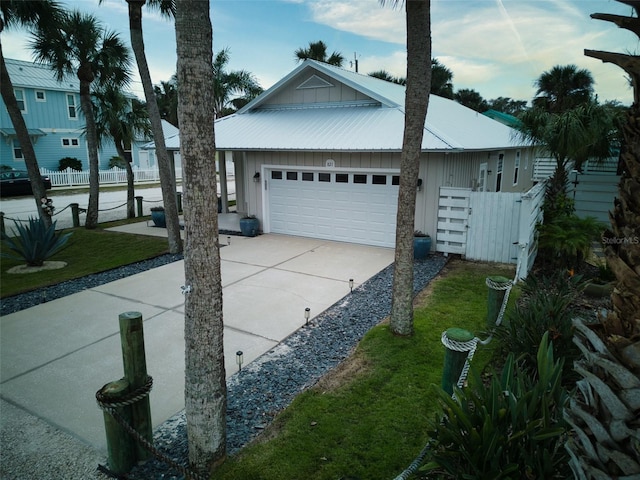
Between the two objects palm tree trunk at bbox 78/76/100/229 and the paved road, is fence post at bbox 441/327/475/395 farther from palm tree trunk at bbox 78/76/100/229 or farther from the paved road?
the paved road

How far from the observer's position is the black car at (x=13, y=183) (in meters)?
22.3

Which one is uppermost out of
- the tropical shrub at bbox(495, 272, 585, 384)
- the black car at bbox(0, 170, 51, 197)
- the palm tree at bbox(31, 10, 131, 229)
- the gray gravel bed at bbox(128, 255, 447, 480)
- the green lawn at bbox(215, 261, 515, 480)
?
the palm tree at bbox(31, 10, 131, 229)

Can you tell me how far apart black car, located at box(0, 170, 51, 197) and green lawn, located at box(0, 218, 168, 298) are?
38.7ft

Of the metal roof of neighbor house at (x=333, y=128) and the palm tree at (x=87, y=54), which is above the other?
the palm tree at (x=87, y=54)

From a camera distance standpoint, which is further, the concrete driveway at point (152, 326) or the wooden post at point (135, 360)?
the concrete driveway at point (152, 326)

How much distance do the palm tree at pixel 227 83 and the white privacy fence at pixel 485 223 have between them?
2115 centimetres

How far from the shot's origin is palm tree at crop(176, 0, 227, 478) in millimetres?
3021

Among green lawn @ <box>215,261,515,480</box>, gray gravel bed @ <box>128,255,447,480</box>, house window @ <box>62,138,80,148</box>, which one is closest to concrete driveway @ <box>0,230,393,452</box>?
gray gravel bed @ <box>128,255,447,480</box>

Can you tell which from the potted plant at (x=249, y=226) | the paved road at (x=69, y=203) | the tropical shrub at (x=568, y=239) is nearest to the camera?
the tropical shrub at (x=568, y=239)

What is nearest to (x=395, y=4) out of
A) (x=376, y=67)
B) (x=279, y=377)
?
(x=279, y=377)

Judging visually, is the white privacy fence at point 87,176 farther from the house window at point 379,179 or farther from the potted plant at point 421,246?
the potted plant at point 421,246

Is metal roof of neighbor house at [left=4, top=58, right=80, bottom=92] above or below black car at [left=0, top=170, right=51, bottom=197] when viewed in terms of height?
Answer: above

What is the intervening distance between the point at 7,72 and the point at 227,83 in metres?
18.1

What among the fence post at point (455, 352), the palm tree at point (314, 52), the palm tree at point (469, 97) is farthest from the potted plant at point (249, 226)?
the palm tree at point (469, 97)
